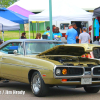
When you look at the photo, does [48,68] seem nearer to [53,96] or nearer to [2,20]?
[53,96]

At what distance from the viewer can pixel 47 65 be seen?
24.3 feet

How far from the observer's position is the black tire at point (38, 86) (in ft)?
24.5

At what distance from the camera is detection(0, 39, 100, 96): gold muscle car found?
24.0ft

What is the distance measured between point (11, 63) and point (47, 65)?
64.8 inches

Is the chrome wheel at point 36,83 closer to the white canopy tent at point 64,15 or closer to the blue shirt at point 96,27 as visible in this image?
the white canopy tent at point 64,15

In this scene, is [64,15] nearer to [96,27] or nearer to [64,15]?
[64,15]

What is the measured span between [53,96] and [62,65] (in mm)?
961

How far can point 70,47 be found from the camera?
26.2 ft

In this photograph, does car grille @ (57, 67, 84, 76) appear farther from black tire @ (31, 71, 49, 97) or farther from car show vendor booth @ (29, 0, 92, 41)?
car show vendor booth @ (29, 0, 92, 41)

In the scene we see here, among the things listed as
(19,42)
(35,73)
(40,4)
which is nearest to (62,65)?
(35,73)

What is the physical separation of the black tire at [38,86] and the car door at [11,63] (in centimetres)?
69

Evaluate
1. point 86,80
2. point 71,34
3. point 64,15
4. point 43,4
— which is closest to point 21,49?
point 86,80

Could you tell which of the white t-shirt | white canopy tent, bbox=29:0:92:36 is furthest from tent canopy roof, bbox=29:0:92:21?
the white t-shirt

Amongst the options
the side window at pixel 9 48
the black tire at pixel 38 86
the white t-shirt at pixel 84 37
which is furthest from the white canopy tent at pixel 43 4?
the black tire at pixel 38 86
